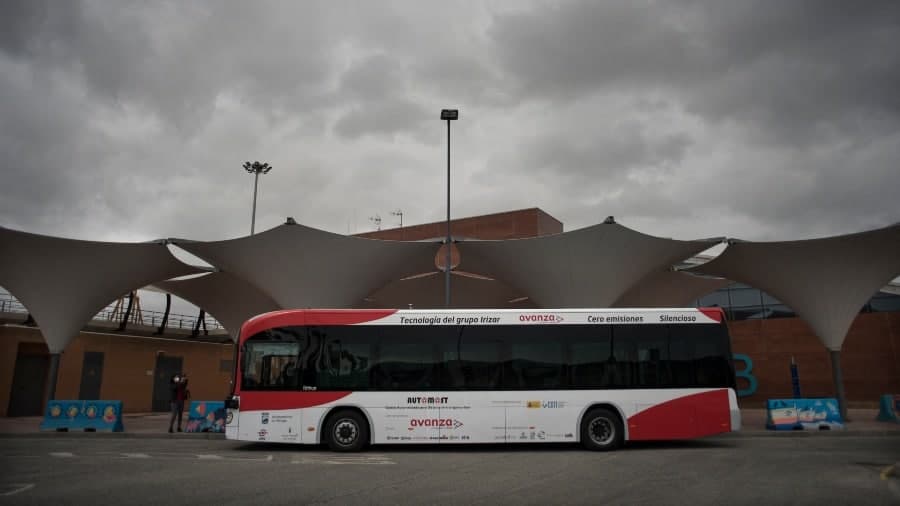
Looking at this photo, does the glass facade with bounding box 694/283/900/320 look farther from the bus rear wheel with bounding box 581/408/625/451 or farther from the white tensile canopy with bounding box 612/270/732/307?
the bus rear wheel with bounding box 581/408/625/451

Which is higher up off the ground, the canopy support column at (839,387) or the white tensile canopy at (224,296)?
the white tensile canopy at (224,296)

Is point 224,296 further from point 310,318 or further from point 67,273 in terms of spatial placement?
point 310,318

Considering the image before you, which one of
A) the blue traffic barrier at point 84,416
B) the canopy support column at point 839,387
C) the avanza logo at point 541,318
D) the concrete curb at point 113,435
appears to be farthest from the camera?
the canopy support column at point 839,387

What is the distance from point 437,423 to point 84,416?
11.3m

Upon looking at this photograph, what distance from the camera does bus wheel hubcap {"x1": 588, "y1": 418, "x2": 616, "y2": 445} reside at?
12125 mm

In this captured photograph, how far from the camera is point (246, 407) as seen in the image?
1223 cm

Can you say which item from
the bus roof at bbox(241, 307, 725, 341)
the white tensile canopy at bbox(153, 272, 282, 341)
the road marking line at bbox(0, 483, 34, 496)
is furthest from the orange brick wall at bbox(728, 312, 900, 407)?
the road marking line at bbox(0, 483, 34, 496)

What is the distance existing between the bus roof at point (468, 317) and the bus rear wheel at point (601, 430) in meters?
1.76

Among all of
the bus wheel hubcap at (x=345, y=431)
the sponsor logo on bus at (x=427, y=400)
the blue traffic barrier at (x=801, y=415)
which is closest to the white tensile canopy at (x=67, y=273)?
the bus wheel hubcap at (x=345, y=431)

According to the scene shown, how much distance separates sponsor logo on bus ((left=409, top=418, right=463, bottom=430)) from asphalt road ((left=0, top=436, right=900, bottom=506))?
1.71 ft

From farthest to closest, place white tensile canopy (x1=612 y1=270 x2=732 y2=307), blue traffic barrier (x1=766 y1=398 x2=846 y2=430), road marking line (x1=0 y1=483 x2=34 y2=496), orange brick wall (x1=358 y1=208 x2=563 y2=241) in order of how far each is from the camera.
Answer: orange brick wall (x1=358 y1=208 x2=563 y2=241)
white tensile canopy (x1=612 y1=270 x2=732 y2=307)
blue traffic barrier (x1=766 y1=398 x2=846 y2=430)
road marking line (x1=0 y1=483 x2=34 y2=496)

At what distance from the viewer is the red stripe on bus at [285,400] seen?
1217cm

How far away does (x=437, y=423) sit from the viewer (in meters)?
12.0

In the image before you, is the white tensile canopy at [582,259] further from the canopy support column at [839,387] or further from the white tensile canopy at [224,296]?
the white tensile canopy at [224,296]
